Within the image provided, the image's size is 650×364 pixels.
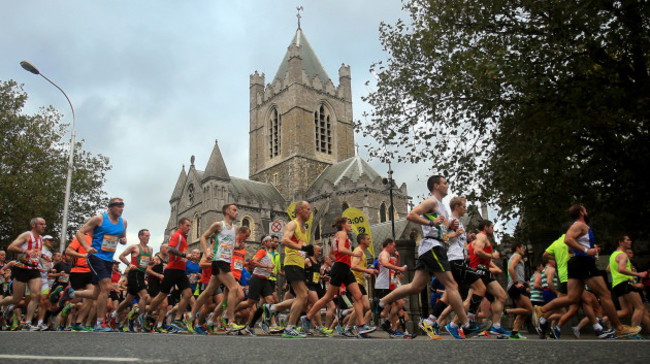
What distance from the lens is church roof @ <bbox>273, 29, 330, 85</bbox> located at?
5791 cm

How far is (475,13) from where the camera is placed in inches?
519

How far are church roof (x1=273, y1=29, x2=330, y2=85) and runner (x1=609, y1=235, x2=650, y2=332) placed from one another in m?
50.6

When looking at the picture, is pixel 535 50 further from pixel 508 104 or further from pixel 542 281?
pixel 542 281

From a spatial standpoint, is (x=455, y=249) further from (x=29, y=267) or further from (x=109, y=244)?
(x=29, y=267)

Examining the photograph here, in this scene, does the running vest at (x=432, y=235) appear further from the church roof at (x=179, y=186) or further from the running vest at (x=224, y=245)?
the church roof at (x=179, y=186)

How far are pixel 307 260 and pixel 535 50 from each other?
740 centimetres

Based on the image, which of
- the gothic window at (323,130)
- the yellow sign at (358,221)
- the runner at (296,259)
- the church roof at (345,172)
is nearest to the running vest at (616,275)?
the runner at (296,259)

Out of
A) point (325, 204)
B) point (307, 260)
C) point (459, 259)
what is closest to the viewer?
point (459, 259)

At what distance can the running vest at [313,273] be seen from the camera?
10.9 meters

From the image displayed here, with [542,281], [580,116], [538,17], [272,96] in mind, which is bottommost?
[542,281]

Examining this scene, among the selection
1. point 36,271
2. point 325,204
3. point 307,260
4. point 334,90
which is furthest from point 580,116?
point 334,90

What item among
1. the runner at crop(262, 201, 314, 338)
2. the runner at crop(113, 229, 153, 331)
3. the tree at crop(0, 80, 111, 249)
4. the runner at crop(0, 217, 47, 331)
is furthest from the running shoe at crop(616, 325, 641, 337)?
the tree at crop(0, 80, 111, 249)

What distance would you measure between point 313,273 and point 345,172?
3960cm

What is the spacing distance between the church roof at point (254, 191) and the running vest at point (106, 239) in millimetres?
40330
